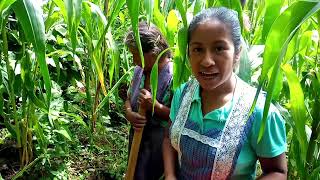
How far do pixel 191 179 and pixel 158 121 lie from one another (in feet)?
1.53

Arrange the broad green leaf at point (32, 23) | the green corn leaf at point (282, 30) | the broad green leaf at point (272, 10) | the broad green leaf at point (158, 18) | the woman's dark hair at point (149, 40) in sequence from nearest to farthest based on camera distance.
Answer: the green corn leaf at point (282, 30)
the broad green leaf at point (32, 23)
the broad green leaf at point (272, 10)
the broad green leaf at point (158, 18)
the woman's dark hair at point (149, 40)

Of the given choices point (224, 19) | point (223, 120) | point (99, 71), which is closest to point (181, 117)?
point (223, 120)

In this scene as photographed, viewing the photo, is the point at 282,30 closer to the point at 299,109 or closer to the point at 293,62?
the point at 299,109

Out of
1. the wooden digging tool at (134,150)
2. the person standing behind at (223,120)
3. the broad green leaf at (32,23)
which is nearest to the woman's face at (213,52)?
the person standing behind at (223,120)

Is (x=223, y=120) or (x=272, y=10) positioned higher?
(x=272, y=10)

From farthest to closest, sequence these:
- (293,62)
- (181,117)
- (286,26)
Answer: (293,62)
(181,117)
(286,26)

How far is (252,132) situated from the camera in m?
0.74

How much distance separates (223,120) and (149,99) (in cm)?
43

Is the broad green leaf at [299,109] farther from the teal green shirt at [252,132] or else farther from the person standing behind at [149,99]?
the person standing behind at [149,99]

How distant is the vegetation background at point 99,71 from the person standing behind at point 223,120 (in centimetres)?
5

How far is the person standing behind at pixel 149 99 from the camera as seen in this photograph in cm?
117

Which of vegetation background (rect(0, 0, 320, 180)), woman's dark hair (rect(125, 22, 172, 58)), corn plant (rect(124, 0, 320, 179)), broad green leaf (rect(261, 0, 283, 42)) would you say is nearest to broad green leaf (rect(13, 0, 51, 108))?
vegetation background (rect(0, 0, 320, 180))

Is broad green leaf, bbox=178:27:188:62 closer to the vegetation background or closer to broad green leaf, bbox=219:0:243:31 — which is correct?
the vegetation background

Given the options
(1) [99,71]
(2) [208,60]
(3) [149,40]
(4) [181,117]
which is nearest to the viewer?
(2) [208,60]
